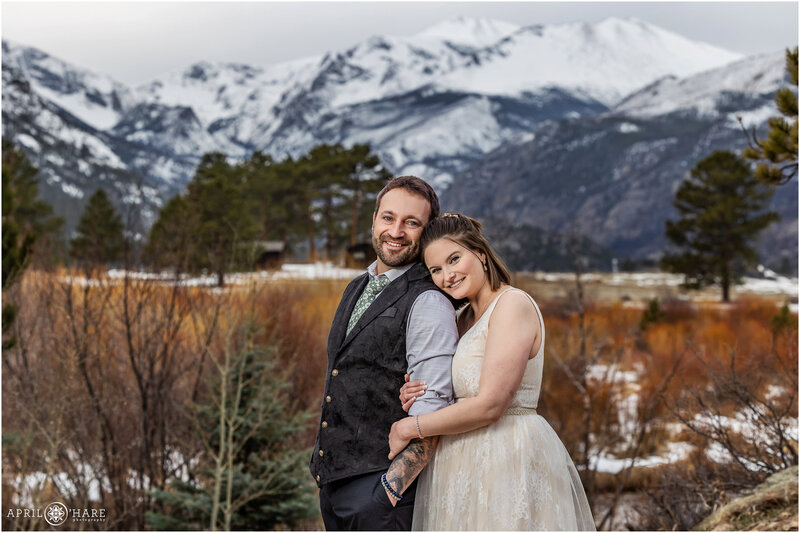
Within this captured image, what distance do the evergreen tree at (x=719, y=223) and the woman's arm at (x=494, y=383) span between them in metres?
42.4

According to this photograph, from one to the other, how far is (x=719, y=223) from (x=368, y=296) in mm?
44155

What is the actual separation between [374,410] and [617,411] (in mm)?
18204

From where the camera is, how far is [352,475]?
10.2ft

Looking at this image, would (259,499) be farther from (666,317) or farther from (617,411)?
(666,317)

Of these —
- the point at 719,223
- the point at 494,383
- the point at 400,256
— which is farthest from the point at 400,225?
the point at 719,223

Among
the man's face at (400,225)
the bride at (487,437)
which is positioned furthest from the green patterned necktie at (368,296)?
the bride at (487,437)

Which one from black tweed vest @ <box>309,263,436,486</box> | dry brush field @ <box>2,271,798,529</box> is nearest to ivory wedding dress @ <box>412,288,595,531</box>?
black tweed vest @ <box>309,263,436,486</box>

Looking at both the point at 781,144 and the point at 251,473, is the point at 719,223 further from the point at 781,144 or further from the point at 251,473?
the point at 251,473

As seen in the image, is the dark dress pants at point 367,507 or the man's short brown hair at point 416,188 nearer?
the dark dress pants at point 367,507

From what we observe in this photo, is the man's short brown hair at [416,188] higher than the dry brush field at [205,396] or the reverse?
higher

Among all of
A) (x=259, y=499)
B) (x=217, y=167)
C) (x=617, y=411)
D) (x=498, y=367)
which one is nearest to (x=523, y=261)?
(x=217, y=167)

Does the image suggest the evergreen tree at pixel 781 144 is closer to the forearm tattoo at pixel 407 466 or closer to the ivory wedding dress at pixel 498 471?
the ivory wedding dress at pixel 498 471

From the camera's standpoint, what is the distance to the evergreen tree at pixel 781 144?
7266mm

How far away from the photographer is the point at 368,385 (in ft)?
10.3
